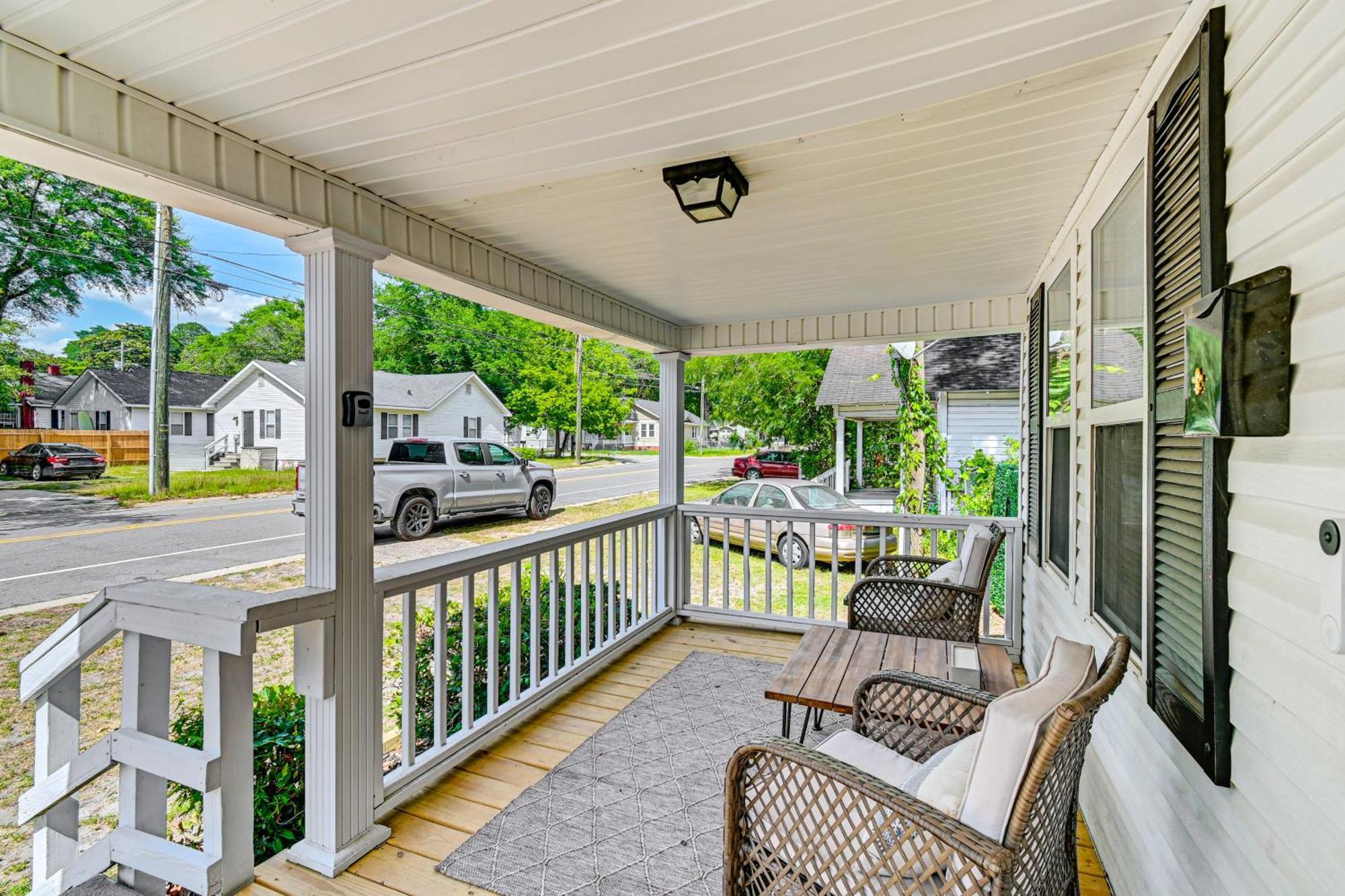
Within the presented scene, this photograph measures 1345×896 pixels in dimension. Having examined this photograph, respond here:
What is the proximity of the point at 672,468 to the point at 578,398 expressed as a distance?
6363 mm

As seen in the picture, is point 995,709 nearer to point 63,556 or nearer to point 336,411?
point 336,411

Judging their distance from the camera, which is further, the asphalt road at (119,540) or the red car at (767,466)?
the red car at (767,466)

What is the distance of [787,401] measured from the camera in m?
17.1

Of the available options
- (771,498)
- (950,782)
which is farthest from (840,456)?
(950,782)

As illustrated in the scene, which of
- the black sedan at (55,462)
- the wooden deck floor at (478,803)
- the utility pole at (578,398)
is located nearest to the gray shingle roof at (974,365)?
the wooden deck floor at (478,803)

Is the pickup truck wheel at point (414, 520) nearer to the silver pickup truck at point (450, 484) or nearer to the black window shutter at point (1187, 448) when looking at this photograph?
the silver pickup truck at point (450, 484)

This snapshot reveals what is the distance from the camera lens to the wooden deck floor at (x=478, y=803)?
2057mm

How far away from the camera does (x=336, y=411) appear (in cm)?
213

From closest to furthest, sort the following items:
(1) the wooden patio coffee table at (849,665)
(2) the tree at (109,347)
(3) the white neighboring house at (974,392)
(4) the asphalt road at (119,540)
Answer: (1) the wooden patio coffee table at (849,665), (4) the asphalt road at (119,540), (2) the tree at (109,347), (3) the white neighboring house at (974,392)

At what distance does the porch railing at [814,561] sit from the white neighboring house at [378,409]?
8.50ft

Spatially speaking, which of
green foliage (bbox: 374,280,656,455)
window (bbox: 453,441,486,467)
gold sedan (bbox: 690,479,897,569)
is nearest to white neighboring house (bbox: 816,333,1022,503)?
gold sedan (bbox: 690,479,897,569)

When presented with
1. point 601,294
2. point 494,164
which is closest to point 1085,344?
point 494,164

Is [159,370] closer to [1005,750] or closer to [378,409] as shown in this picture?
[378,409]

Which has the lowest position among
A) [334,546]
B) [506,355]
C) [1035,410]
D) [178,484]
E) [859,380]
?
[334,546]
